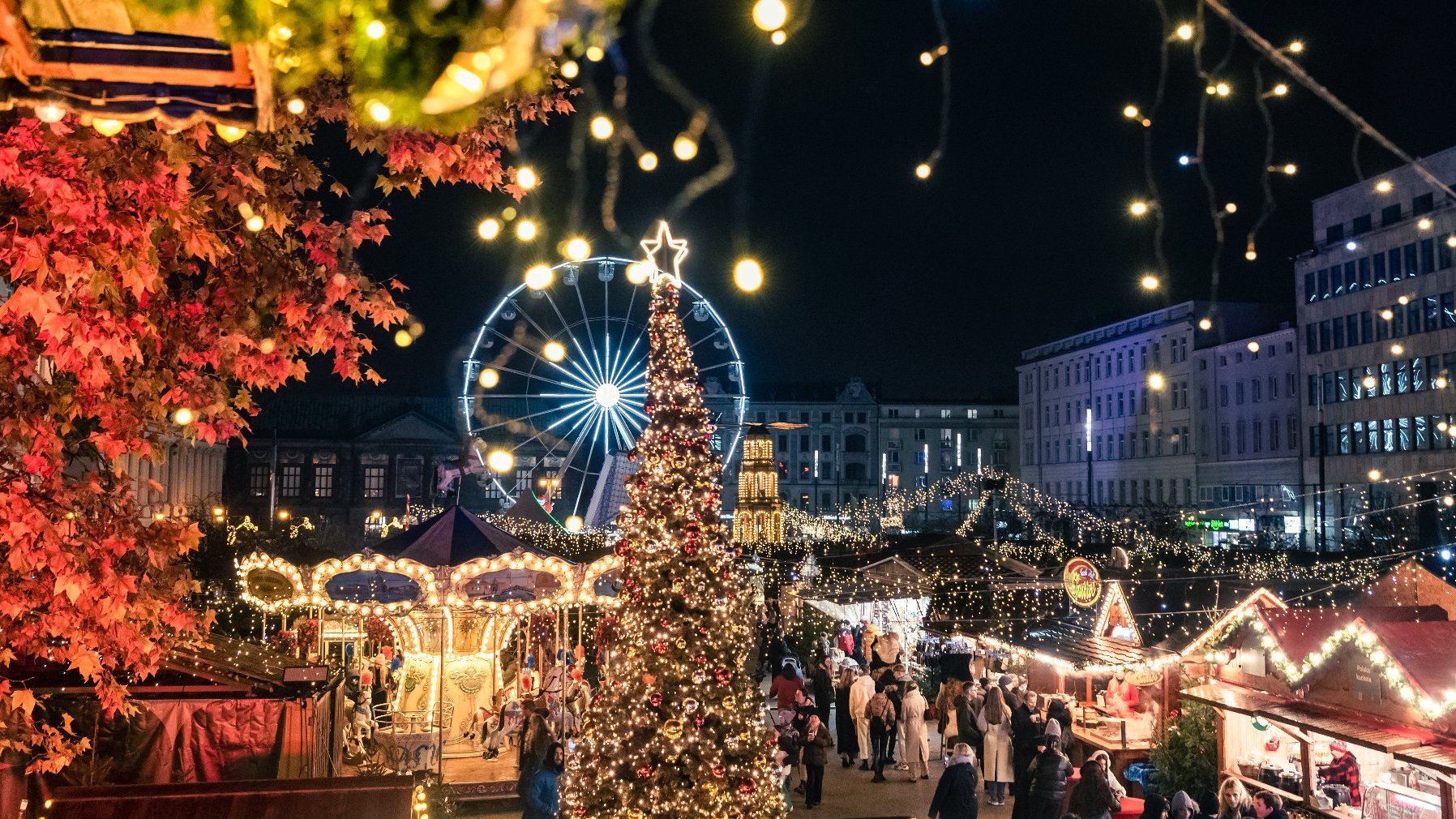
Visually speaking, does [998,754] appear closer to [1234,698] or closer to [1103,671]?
[1103,671]

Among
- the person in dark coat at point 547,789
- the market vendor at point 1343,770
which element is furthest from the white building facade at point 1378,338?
the person in dark coat at point 547,789

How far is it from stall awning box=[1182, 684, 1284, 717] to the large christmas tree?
474 centimetres

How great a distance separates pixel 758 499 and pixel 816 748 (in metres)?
33.5

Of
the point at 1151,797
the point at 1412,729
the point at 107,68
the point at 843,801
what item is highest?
the point at 107,68

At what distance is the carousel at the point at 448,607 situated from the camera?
16484mm

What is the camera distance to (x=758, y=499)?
47.7 metres

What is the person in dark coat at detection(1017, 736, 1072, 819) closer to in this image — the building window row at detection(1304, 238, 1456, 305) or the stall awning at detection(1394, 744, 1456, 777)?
the stall awning at detection(1394, 744, 1456, 777)

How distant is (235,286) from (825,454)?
103 metres

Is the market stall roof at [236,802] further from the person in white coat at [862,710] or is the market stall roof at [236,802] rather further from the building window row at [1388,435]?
the building window row at [1388,435]

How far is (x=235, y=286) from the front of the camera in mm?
4926

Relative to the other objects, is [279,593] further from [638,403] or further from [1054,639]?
[638,403]

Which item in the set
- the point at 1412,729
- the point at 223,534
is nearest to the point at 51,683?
the point at 1412,729

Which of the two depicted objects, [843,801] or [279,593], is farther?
[279,593]

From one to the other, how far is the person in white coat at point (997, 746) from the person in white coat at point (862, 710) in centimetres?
219
